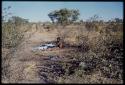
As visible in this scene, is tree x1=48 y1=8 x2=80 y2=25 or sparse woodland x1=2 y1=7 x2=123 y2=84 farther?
tree x1=48 y1=8 x2=80 y2=25

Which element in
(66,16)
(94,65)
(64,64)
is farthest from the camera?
(66,16)

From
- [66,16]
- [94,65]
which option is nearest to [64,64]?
[94,65]

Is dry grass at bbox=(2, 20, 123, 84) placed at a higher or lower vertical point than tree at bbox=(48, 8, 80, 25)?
higher

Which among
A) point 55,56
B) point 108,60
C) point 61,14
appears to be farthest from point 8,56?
point 61,14

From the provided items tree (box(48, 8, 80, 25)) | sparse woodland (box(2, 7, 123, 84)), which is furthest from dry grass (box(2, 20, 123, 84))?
tree (box(48, 8, 80, 25))

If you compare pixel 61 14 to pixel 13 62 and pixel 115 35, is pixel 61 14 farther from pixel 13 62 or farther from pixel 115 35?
pixel 13 62

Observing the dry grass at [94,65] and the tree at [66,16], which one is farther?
the tree at [66,16]

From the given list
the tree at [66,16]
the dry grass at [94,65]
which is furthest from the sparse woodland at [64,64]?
the tree at [66,16]

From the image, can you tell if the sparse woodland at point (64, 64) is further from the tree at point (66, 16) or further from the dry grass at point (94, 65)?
the tree at point (66, 16)

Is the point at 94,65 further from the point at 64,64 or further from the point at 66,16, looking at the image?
the point at 66,16

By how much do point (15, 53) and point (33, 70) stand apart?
92 cm

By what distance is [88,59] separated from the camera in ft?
25.4

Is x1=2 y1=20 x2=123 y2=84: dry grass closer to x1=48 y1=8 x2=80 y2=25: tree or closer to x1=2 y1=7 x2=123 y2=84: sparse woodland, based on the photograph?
x1=2 y1=7 x2=123 y2=84: sparse woodland

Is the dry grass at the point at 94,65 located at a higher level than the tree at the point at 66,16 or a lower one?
higher
